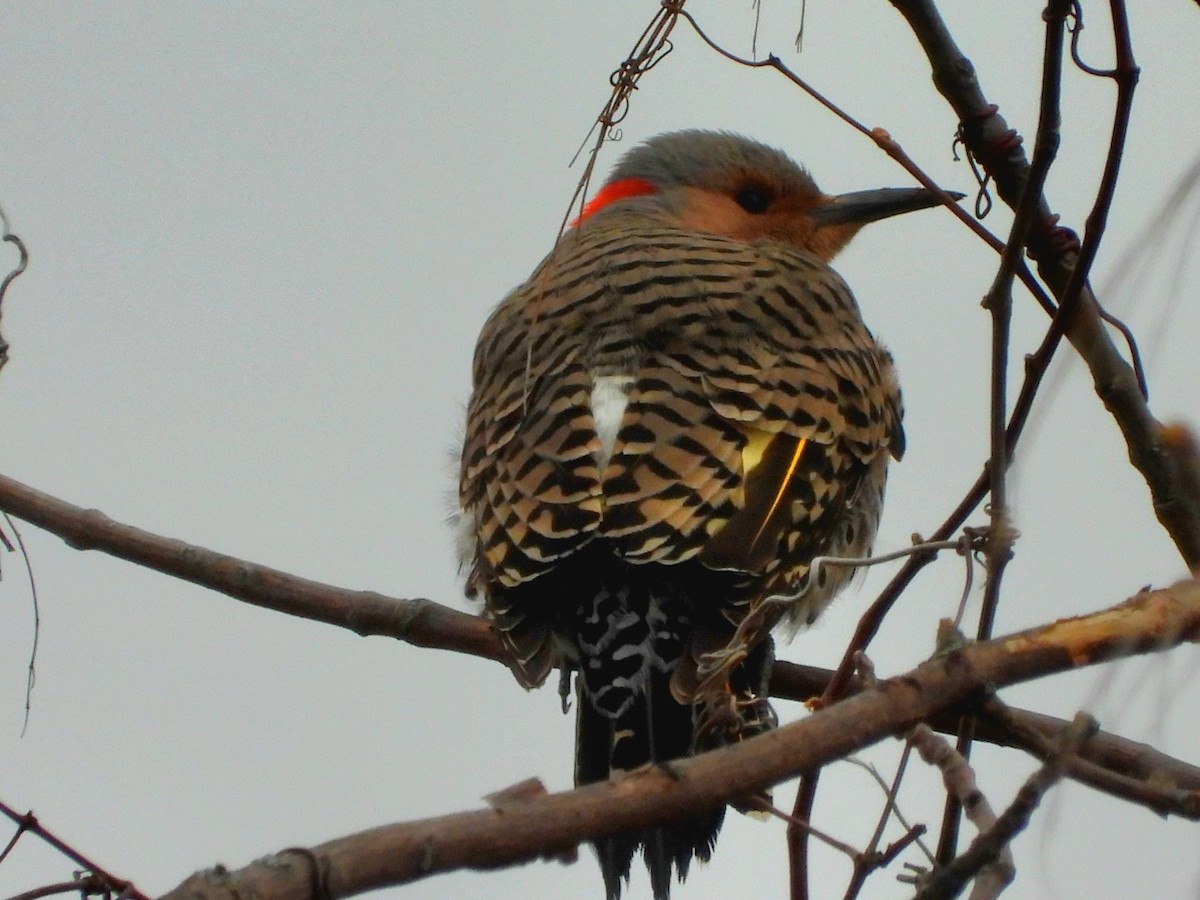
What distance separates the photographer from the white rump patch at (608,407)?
3842 mm

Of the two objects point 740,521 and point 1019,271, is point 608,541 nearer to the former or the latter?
point 740,521

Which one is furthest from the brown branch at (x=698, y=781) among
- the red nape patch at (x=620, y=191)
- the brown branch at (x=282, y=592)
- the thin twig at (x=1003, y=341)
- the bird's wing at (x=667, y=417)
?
the red nape patch at (x=620, y=191)

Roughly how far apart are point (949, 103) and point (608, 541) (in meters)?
1.16

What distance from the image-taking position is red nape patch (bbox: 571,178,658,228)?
21.0 ft

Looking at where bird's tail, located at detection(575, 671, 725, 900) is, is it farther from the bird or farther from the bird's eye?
the bird's eye

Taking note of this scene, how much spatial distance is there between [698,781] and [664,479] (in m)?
2.03

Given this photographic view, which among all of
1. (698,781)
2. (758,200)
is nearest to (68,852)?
(698,781)

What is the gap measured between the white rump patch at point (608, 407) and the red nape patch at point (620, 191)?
2.28 metres

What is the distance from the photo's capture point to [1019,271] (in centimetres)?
251

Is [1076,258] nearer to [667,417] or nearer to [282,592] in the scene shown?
[667,417]

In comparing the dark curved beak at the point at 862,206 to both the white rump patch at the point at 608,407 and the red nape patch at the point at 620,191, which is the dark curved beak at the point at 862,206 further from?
the white rump patch at the point at 608,407

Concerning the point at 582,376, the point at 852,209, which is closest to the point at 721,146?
the point at 852,209

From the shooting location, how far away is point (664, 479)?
368 centimetres

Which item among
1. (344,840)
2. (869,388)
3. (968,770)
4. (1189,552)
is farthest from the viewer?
(869,388)
